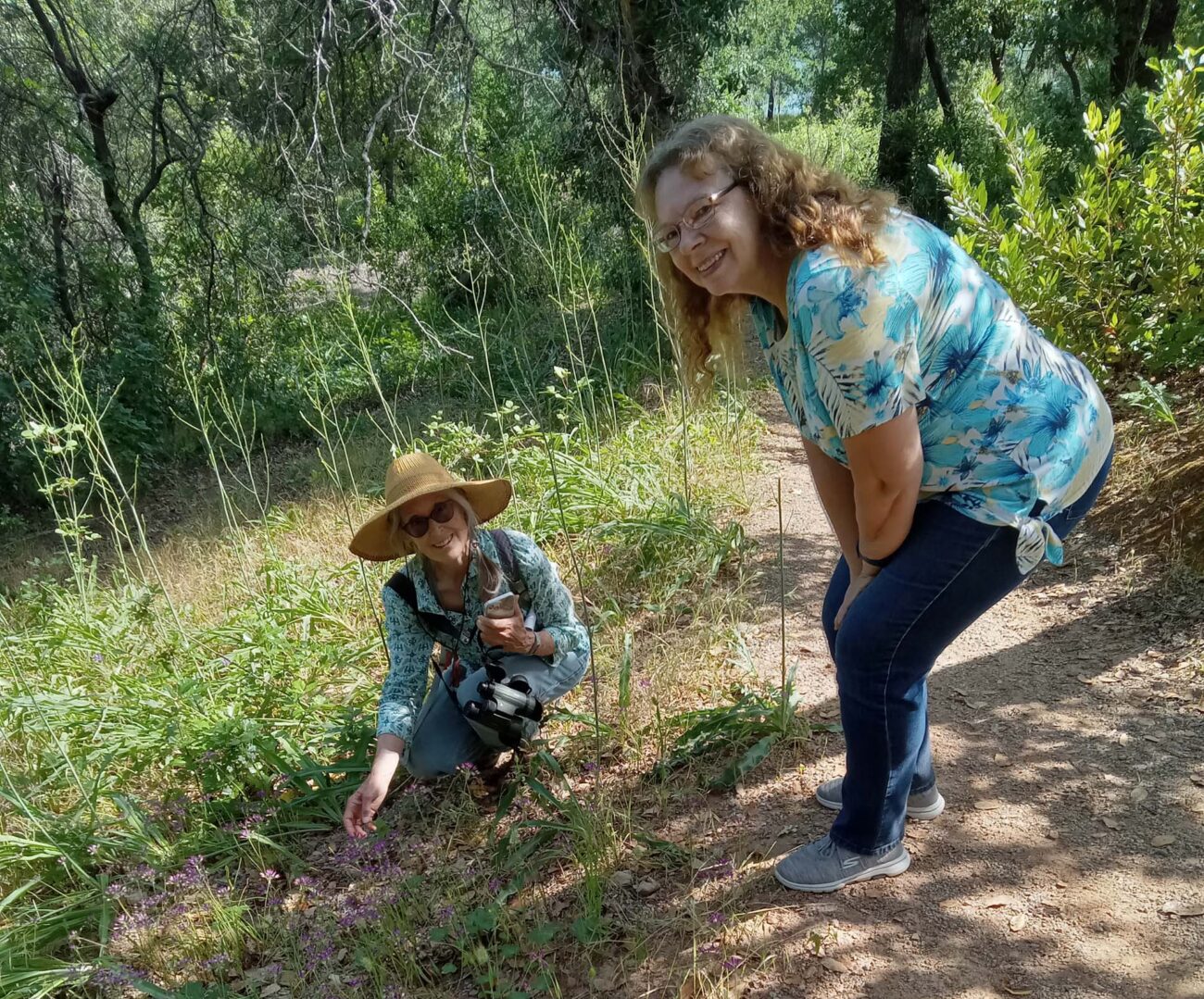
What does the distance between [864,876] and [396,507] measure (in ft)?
4.73

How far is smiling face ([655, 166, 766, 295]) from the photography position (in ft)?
4.79

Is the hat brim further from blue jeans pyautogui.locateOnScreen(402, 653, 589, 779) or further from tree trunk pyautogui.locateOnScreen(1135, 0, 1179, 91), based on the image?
tree trunk pyautogui.locateOnScreen(1135, 0, 1179, 91)

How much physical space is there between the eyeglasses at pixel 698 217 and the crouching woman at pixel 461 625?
3.10ft

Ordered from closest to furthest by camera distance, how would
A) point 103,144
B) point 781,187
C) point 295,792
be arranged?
point 781,187
point 295,792
point 103,144

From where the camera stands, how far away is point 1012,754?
7.79ft

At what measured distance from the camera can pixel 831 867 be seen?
6.36 feet

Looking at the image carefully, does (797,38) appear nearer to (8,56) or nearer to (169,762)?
(8,56)

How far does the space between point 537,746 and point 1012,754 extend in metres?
1.38

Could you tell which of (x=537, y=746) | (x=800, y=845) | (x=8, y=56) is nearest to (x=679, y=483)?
(x=537, y=746)

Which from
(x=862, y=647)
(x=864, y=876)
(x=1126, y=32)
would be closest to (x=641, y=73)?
(x=862, y=647)

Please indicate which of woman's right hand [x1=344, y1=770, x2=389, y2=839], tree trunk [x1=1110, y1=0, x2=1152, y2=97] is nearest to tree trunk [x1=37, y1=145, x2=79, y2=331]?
woman's right hand [x1=344, y1=770, x2=389, y2=839]

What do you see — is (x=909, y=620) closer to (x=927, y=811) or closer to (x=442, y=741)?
(x=927, y=811)

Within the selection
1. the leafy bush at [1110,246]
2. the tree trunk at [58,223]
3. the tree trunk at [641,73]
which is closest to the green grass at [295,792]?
the leafy bush at [1110,246]

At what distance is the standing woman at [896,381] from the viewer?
4.39ft
